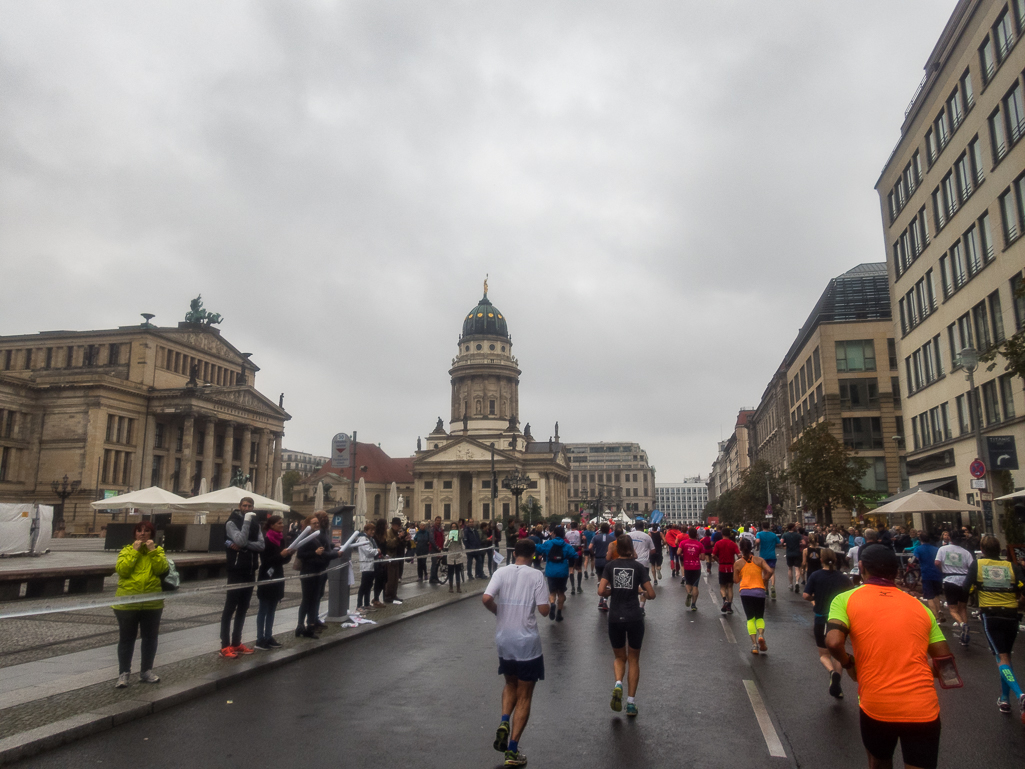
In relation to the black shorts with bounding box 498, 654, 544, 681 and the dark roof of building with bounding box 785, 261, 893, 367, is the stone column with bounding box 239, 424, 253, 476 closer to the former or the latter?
the dark roof of building with bounding box 785, 261, 893, 367

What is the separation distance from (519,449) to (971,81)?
9175 cm

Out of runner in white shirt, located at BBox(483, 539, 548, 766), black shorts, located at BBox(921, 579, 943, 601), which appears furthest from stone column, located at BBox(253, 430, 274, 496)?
runner in white shirt, located at BBox(483, 539, 548, 766)

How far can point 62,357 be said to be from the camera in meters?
76.0

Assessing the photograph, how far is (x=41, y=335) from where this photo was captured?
77250 millimetres

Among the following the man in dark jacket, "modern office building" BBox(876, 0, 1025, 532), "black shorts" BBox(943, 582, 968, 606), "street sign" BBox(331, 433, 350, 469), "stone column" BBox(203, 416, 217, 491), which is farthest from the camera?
"stone column" BBox(203, 416, 217, 491)

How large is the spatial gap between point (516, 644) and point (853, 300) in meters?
55.0

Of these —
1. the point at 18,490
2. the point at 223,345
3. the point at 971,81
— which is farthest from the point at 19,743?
the point at 223,345

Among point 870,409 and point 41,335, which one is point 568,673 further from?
point 41,335

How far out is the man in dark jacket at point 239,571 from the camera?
10.3 meters

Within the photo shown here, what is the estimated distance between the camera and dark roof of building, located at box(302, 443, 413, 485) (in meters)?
121

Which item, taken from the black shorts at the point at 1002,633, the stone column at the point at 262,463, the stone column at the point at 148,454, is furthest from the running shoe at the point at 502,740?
the stone column at the point at 262,463

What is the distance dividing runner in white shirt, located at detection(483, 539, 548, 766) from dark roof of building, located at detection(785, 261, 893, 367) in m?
52.5

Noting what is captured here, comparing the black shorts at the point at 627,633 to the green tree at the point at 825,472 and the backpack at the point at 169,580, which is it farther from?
the green tree at the point at 825,472

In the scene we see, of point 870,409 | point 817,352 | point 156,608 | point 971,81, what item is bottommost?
point 156,608
